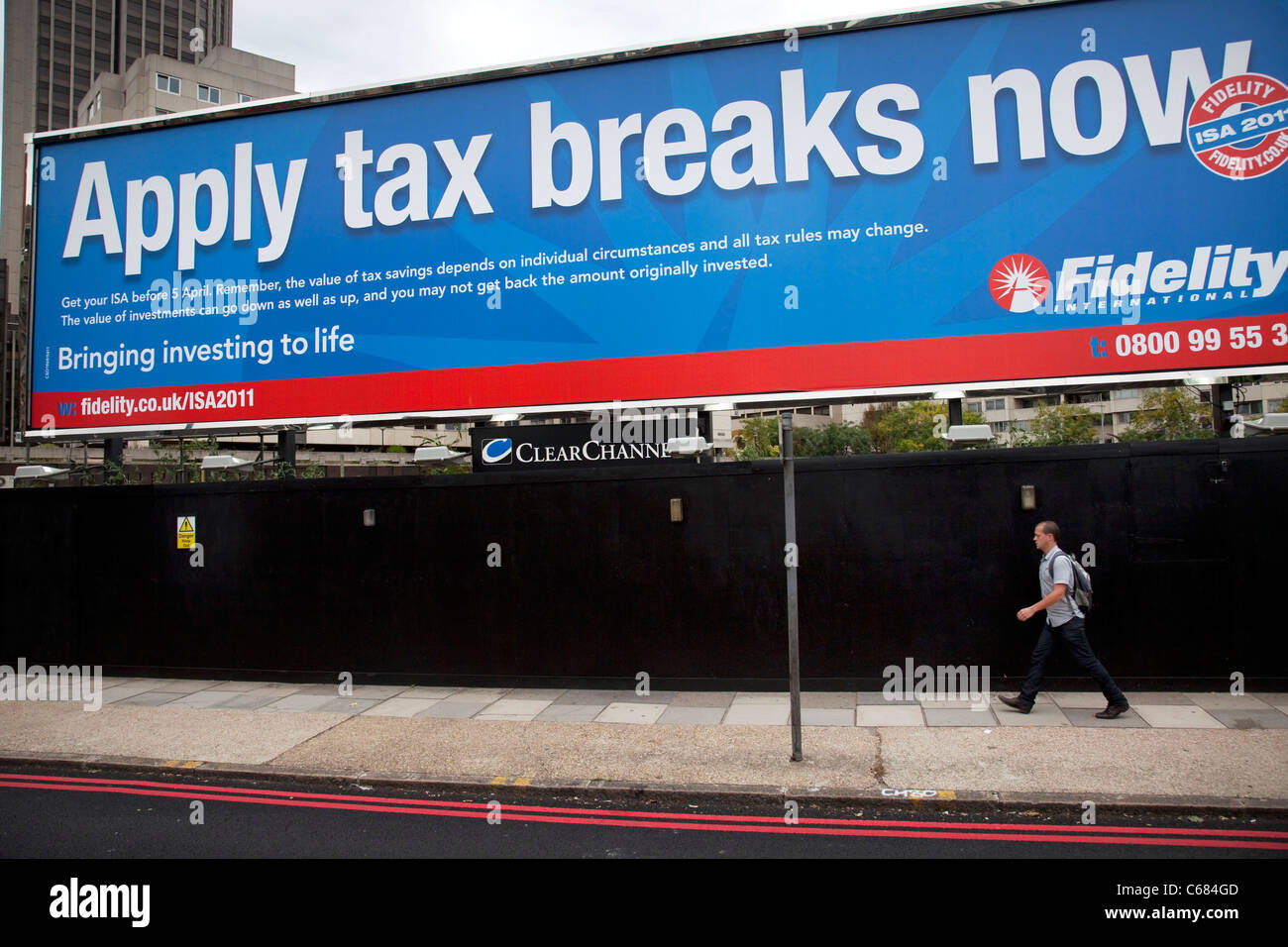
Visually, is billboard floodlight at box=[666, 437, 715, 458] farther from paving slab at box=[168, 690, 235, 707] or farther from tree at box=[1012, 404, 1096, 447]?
paving slab at box=[168, 690, 235, 707]

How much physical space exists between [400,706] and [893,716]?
18.3 feet

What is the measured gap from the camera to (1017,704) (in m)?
8.30

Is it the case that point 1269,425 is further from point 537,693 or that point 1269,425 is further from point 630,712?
point 537,693

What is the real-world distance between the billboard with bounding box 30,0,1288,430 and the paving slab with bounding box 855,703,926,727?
14.2 feet

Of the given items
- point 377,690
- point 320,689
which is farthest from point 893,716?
point 320,689

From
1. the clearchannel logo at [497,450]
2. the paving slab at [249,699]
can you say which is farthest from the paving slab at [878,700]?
the paving slab at [249,699]

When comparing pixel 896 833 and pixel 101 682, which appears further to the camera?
pixel 101 682

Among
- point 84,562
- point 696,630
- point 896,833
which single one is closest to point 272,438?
point 84,562

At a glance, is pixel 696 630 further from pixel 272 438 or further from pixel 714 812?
pixel 272 438

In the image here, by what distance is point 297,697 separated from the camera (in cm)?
1034

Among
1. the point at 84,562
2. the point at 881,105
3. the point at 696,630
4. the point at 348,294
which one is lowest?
the point at 696,630

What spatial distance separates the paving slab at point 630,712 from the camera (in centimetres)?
867

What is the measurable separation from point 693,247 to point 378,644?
6.93m

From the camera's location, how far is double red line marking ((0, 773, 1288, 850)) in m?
5.41
